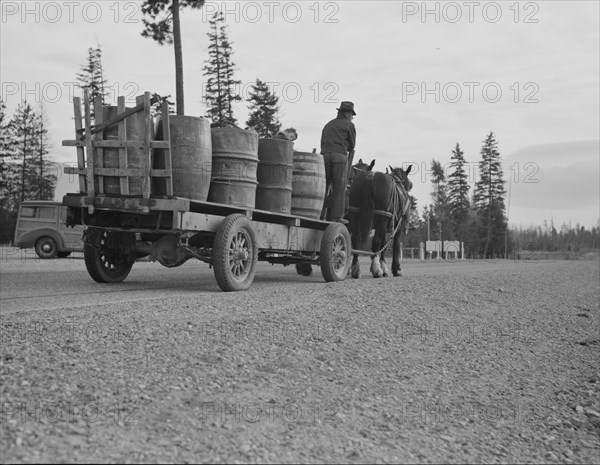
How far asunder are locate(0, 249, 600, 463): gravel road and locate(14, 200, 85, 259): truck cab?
16.4 metres

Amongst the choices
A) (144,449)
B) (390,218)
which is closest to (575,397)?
(144,449)

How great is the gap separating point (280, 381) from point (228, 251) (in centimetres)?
411

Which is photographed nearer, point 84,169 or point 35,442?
point 35,442

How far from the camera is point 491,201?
84812 millimetres

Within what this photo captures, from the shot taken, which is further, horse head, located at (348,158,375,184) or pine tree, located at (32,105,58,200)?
pine tree, located at (32,105,58,200)

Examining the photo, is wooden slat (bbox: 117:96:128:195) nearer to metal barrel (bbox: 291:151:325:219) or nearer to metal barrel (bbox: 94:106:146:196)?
metal barrel (bbox: 94:106:146:196)

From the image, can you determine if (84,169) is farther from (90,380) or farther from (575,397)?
(575,397)

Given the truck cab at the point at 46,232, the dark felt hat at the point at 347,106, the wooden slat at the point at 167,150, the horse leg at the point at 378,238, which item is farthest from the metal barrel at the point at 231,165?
the truck cab at the point at 46,232

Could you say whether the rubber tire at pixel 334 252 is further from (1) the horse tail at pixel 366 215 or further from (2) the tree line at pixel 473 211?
(2) the tree line at pixel 473 211

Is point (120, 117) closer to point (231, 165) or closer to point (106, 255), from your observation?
point (231, 165)

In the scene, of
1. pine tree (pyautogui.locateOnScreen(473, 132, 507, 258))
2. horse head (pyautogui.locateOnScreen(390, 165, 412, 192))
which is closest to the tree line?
pine tree (pyautogui.locateOnScreen(473, 132, 507, 258))

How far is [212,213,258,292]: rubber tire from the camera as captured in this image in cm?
957

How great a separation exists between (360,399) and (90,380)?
2126 millimetres

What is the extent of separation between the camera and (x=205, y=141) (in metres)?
9.70
